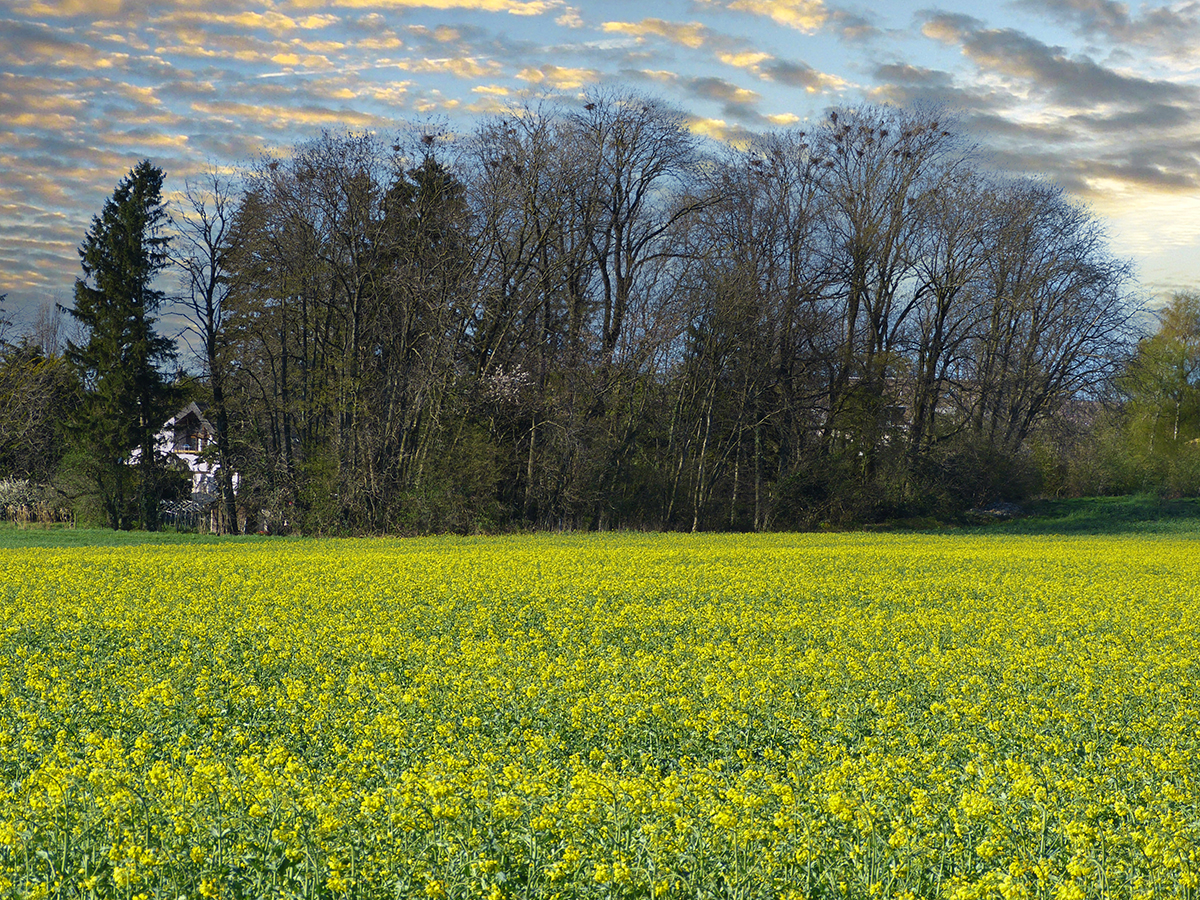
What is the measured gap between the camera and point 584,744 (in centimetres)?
719

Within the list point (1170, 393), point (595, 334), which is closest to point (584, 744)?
point (595, 334)

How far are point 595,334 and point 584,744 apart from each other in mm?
28005

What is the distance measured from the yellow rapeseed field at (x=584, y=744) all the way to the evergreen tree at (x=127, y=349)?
2009 cm

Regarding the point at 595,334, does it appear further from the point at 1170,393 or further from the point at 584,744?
the point at 1170,393

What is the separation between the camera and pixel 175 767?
628 centimetres

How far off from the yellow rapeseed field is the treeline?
16884mm

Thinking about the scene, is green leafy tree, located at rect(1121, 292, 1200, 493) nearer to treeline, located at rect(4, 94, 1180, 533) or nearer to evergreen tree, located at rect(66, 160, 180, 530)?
treeline, located at rect(4, 94, 1180, 533)

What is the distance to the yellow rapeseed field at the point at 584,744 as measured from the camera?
4.76 meters

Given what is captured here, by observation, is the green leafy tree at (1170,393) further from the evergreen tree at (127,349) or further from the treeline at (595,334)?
the evergreen tree at (127,349)

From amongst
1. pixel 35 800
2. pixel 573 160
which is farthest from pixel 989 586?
pixel 573 160

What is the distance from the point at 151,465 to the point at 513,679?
2965 centimetres

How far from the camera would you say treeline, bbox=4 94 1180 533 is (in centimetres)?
3181

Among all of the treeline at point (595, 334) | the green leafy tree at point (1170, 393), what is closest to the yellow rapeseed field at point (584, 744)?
the treeline at point (595, 334)

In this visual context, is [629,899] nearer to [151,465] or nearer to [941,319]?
[151,465]
